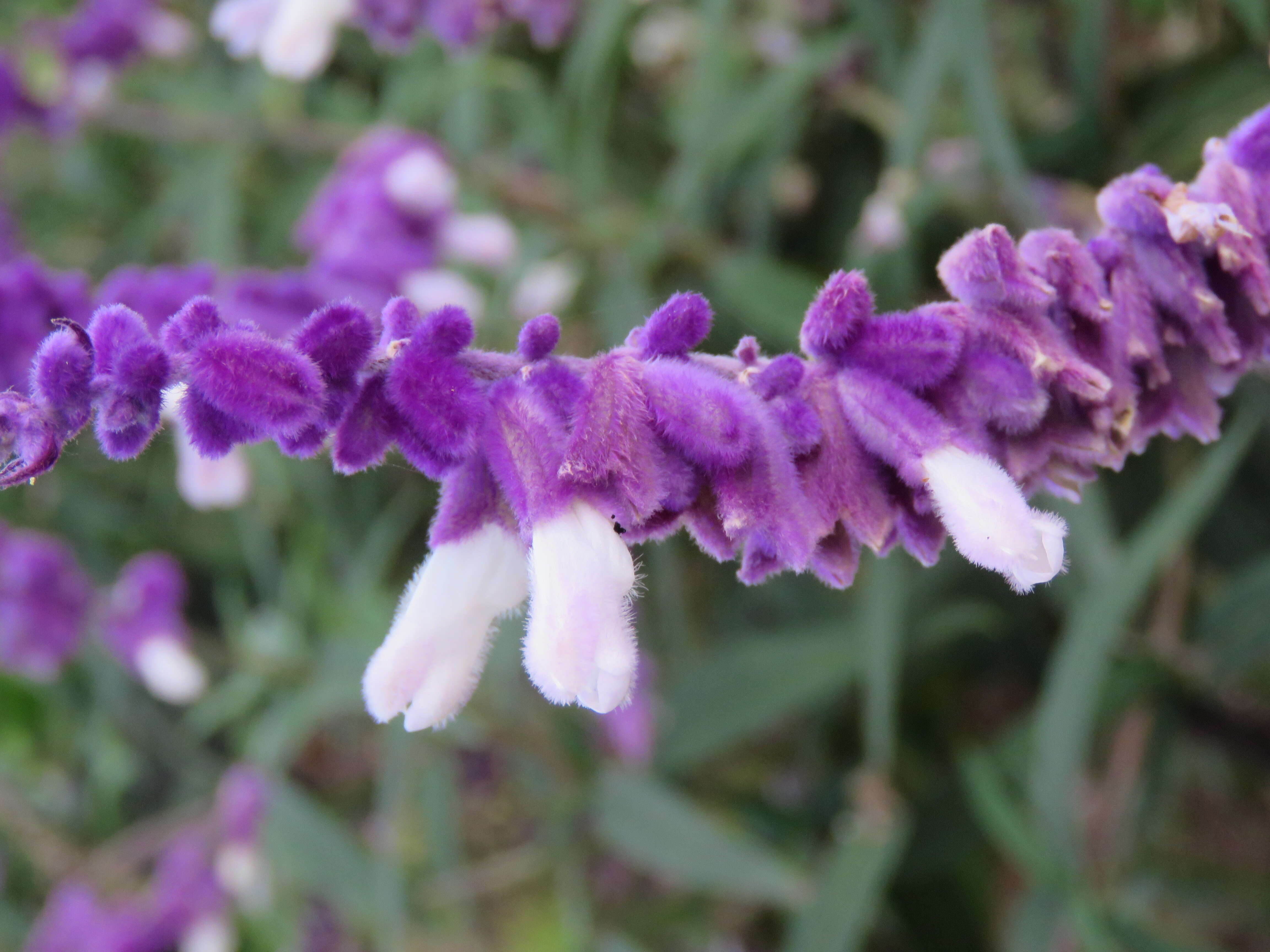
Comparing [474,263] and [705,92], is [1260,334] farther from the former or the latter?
[474,263]

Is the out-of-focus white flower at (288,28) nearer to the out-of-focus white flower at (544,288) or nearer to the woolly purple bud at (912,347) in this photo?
the out-of-focus white flower at (544,288)

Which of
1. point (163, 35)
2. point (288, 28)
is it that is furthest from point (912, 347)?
point (163, 35)

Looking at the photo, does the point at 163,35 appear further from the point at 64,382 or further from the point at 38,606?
the point at 64,382

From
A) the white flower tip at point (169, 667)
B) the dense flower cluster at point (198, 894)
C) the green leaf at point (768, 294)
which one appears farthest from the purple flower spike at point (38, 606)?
the green leaf at point (768, 294)

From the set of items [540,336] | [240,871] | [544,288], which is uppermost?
[540,336]

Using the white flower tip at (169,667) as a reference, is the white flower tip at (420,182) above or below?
above
